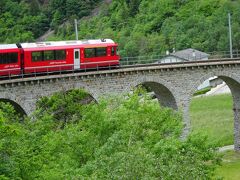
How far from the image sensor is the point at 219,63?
50312 millimetres

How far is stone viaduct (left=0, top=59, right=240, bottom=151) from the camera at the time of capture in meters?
39.6

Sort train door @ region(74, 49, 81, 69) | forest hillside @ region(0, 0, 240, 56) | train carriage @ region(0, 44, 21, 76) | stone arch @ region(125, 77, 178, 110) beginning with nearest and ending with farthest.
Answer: train carriage @ region(0, 44, 21, 76) → train door @ region(74, 49, 81, 69) → stone arch @ region(125, 77, 178, 110) → forest hillside @ region(0, 0, 240, 56)

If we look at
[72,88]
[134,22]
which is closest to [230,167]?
[72,88]

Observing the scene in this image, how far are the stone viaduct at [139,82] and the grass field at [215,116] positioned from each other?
6.76 m

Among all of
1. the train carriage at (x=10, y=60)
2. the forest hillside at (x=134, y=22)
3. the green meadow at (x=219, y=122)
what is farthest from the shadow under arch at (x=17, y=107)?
the forest hillside at (x=134, y=22)

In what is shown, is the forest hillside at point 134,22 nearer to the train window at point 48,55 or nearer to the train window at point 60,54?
the train window at point 60,54

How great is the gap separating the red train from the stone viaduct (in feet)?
4.58

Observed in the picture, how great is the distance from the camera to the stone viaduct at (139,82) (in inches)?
1560

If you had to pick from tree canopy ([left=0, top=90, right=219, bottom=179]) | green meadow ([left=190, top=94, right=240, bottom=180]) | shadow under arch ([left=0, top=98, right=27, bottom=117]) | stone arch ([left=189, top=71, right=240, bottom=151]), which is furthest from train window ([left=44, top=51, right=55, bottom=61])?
green meadow ([left=190, top=94, right=240, bottom=180])

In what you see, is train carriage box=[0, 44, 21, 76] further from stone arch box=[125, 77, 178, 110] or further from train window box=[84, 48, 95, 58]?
stone arch box=[125, 77, 178, 110]

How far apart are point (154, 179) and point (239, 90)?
36381 millimetres

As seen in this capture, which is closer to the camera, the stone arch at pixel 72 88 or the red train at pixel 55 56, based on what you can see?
the red train at pixel 55 56

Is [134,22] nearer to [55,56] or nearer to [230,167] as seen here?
[230,167]

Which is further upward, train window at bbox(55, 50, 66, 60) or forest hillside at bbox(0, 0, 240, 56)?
forest hillside at bbox(0, 0, 240, 56)
